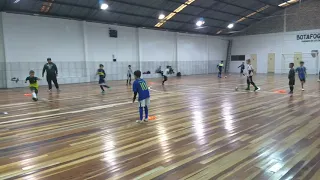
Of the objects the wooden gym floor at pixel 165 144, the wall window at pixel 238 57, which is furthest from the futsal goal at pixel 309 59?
the wooden gym floor at pixel 165 144

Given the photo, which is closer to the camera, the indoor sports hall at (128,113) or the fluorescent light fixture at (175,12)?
the indoor sports hall at (128,113)

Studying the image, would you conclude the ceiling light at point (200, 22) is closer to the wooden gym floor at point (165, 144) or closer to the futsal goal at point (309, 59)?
the futsal goal at point (309, 59)

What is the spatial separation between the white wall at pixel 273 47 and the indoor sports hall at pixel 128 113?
5293mm

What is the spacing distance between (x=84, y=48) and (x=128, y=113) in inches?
556

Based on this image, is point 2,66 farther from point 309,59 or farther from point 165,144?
point 309,59

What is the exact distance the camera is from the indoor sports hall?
361cm

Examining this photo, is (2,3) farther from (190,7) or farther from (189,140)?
(189,140)

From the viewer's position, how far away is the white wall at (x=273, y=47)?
86.7 feet

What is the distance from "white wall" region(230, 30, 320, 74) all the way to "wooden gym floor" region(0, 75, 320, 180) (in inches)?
864

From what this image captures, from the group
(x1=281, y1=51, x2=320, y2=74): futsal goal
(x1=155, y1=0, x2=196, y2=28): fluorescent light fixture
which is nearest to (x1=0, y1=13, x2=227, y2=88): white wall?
(x1=155, y1=0, x2=196, y2=28): fluorescent light fixture

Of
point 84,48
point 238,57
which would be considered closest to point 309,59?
point 238,57

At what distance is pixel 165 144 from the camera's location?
458cm

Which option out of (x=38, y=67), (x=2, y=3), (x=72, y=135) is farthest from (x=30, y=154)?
(x=38, y=67)

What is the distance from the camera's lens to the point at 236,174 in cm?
328
